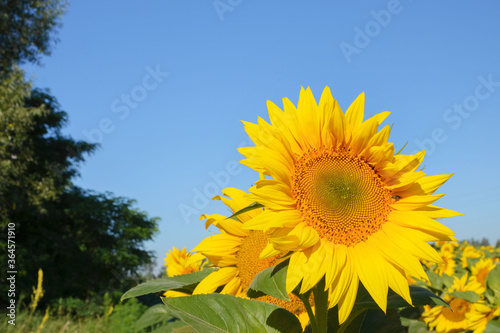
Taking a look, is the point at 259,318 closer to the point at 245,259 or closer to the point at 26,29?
the point at 245,259

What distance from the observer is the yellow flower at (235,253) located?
1.17m

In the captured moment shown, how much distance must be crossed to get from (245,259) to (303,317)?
24 centimetres

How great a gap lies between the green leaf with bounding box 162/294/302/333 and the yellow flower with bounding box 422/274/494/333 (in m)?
1.29

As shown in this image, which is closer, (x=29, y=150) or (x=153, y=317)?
(x=153, y=317)

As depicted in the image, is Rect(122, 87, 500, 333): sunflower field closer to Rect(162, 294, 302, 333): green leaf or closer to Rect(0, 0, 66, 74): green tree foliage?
Rect(162, 294, 302, 333): green leaf

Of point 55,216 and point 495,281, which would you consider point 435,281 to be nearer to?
point 495,281

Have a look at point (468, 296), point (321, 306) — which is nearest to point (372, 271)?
point (321, 306)

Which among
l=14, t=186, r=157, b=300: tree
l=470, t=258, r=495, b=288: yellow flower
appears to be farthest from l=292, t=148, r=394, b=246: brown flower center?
l=14, t=186, r=157, b=300: tree

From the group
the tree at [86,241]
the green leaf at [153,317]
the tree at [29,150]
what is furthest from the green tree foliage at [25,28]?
the green leaf at [153,317]

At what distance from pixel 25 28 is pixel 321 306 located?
1576cm

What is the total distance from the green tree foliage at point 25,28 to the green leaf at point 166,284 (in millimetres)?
14930

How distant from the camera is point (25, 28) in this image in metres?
13.8

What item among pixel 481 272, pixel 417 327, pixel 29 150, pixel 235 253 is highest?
pixel 29 150

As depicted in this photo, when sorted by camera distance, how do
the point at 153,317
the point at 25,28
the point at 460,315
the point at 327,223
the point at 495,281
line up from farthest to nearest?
the point at 25,28 → the point at 153,317 → the point at 460,315 → the point at 495,281 → the point at 327,223
